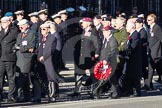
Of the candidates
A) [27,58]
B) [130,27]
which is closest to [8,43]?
[27,58]

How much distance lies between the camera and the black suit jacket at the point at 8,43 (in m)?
12.9

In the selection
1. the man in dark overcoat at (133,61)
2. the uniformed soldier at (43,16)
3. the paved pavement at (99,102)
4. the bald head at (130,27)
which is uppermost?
the uniformed soldier at (43,16)

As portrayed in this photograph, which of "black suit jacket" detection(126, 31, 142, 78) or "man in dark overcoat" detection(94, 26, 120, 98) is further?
"black suit jacket" detection(126, 31, 142, 78)

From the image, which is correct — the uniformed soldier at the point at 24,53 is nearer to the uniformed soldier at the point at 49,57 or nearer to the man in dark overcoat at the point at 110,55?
the uniformed soldier at the point at 49,57

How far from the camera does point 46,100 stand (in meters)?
13.3

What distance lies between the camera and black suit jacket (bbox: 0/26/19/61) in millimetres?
12891

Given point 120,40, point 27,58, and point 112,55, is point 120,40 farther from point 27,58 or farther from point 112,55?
point 27,58

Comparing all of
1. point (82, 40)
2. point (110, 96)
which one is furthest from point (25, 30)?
point (110, 96)

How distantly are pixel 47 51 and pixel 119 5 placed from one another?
11157mm

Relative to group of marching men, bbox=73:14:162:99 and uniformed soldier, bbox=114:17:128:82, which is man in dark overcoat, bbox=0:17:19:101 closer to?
group of marching men, bbox=73:14:162:99

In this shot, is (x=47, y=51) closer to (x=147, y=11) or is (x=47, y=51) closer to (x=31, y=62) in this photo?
(x=31, y=62)

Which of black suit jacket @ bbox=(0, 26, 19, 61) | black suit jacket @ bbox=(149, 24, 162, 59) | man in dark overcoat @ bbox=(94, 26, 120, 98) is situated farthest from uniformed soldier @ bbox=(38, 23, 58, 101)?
black suit jacket @ bbox=(149, 24, 162, 59)

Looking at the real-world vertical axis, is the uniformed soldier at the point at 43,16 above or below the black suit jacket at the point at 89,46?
above

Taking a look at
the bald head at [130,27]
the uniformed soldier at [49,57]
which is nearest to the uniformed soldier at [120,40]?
the bald head at [130,27]
